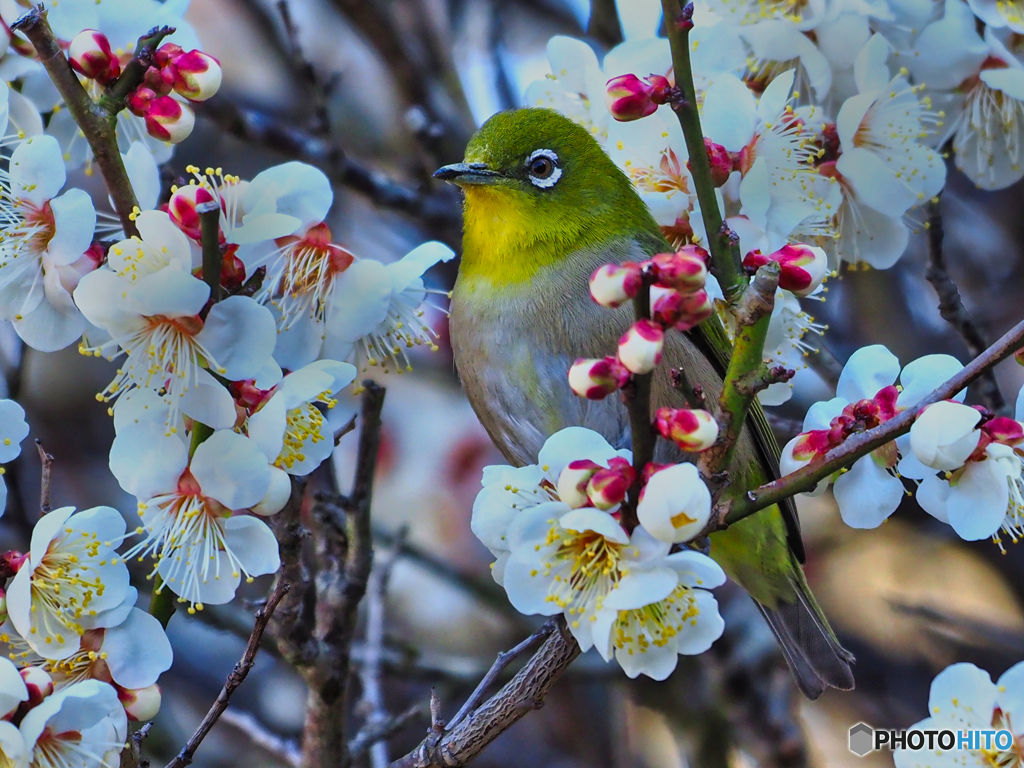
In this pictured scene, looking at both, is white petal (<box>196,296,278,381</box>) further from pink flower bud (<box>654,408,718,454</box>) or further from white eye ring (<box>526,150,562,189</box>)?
white eye ring (<box>526,150,562,189</box>)

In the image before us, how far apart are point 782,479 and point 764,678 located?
122 inches

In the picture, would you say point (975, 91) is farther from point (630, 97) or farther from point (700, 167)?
point (700, 167)

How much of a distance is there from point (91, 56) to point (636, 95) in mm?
1048

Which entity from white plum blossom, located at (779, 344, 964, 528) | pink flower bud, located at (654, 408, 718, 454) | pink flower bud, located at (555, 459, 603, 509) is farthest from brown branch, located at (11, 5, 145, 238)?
white plum blossom, located at (779, 344, 964, 528)

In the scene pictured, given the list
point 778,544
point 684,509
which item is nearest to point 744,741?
point 778,544

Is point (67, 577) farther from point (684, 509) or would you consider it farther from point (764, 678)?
point (764, 678)

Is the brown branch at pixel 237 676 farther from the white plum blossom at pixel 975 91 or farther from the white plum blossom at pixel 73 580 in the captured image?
the white plum blossom at pixel 975 91

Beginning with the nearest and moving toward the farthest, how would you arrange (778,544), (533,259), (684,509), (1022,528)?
(684,509) < (1022,528) < (533,259) < (778,544)

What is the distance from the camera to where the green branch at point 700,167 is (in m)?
A: 1.88

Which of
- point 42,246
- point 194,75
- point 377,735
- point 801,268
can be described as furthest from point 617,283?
point 377,735

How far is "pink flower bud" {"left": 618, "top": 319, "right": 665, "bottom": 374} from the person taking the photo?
149 centimetres

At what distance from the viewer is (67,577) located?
1882mm

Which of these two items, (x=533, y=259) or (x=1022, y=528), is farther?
(x=533, y=259)

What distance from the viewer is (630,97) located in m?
2.13
